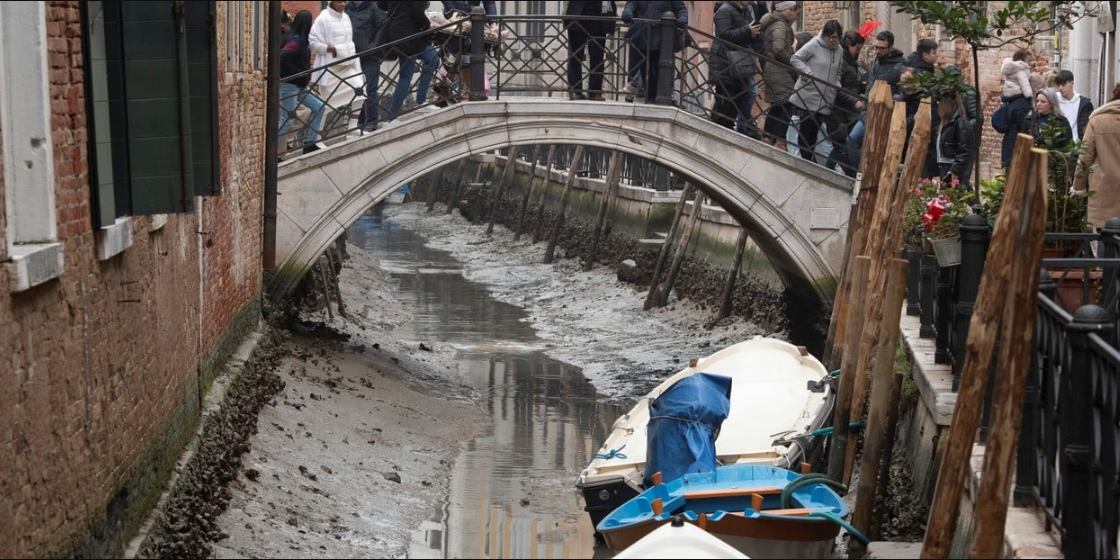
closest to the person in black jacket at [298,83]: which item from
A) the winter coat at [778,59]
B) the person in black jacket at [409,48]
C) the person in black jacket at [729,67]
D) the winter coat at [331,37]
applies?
the winter coat at [331,37]

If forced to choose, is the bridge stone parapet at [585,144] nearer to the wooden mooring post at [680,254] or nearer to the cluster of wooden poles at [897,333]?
the cluster of wooden poles at [897,333]

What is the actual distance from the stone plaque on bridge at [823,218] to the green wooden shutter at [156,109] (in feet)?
28.2

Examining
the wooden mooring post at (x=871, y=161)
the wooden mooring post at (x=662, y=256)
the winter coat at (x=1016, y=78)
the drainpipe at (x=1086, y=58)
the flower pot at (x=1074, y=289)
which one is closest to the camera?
the flower pot at (x=1074, y=289)

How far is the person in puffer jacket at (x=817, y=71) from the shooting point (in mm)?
14664

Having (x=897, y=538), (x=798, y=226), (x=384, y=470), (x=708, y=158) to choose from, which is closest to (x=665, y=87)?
(x=708, y=158)

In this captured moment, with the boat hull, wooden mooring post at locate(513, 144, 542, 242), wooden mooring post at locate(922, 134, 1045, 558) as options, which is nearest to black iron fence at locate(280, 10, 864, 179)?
the boat hull

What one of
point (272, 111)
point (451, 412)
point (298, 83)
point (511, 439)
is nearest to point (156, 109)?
point (511, 439)

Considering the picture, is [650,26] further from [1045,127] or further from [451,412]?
[1045,127]

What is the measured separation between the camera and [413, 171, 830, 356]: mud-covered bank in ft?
53.0

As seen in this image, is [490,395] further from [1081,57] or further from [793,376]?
[1081,57]

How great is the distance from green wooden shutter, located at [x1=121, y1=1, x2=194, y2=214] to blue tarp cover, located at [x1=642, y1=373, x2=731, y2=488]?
3140 mm

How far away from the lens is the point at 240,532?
820 centimetres

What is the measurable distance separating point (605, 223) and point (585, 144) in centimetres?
915

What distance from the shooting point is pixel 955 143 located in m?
12.2
